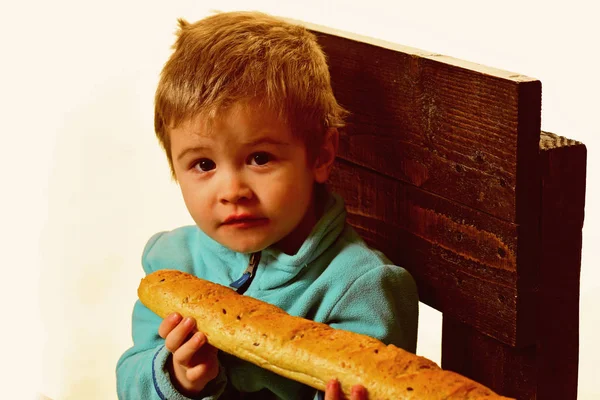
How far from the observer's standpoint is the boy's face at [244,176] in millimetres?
1704

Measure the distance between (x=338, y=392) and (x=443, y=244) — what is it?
1.64 feet

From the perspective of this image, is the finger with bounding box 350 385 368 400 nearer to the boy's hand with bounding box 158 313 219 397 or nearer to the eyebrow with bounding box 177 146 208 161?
the boy's hand with bounding box 158 313 219 397

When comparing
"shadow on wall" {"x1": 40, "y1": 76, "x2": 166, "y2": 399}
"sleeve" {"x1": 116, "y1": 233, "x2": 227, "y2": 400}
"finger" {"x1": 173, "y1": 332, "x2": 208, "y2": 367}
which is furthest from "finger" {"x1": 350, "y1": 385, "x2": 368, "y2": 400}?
"shadow on wall" {"x1": 40, "y1": 76, "x2": 166, "y2": 399}

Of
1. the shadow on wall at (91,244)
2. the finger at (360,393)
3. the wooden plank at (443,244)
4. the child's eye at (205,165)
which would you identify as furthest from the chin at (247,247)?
the shadow on wall at (91,244)

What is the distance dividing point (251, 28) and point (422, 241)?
468 mm

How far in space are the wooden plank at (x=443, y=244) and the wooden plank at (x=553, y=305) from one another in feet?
0.16

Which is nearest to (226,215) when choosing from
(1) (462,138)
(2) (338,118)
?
(2) (338,118)

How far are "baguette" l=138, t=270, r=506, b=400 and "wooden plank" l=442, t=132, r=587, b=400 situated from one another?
391 millimetres

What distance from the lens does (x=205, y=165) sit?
1766 millimetres

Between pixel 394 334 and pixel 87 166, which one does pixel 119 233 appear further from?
pixel 394 334

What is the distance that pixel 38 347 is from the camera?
9.80ft

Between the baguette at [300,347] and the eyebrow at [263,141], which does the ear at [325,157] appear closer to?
the eyebrow at [263,141]

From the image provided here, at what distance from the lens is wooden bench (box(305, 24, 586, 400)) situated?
1.69 m

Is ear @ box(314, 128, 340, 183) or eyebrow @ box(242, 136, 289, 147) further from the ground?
eyebrow @ box(242, 136, 289, 147)
